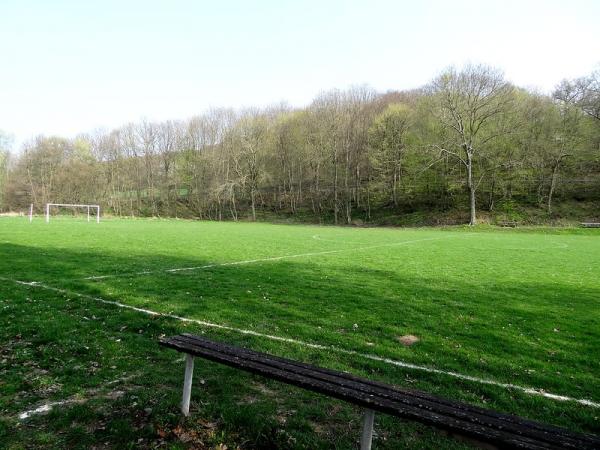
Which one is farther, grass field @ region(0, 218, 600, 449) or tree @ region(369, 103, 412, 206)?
tree @ region(369, 103, 412, 206)

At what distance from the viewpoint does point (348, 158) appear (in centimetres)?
5972

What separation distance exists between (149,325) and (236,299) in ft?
8.25

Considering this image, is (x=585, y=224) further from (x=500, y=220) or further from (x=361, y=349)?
(x=361, y=349)

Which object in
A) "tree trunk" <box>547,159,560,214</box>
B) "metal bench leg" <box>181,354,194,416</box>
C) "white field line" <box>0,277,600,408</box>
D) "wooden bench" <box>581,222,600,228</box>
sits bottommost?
"white field line" <box>0,277,600,408</box>

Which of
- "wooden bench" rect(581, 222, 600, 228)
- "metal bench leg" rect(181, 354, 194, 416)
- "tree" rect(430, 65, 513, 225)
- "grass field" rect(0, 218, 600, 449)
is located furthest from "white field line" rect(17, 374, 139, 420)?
"wooden bench" rect(581, 222, 600, 228)

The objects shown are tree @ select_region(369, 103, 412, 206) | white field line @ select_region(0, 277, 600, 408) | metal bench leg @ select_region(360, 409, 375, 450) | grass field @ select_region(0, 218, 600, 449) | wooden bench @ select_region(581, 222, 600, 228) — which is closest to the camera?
metal bench leg @ select_region(360, 409, 375, 450)

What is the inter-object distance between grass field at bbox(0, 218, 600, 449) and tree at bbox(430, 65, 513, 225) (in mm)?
36027

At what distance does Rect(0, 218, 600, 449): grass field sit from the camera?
153 inches

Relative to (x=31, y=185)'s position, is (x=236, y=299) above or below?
below

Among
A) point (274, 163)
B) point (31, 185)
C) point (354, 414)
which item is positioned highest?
point (274, 163)

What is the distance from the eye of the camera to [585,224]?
41438 mm

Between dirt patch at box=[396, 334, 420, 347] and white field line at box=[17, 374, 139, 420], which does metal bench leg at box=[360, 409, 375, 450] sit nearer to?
white field line at box=[17, 374, 139, 420]

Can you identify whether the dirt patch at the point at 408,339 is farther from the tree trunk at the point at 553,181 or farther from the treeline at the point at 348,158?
the tree trunk at the point at 553,181

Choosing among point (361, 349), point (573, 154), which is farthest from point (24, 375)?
point (573, 154)
